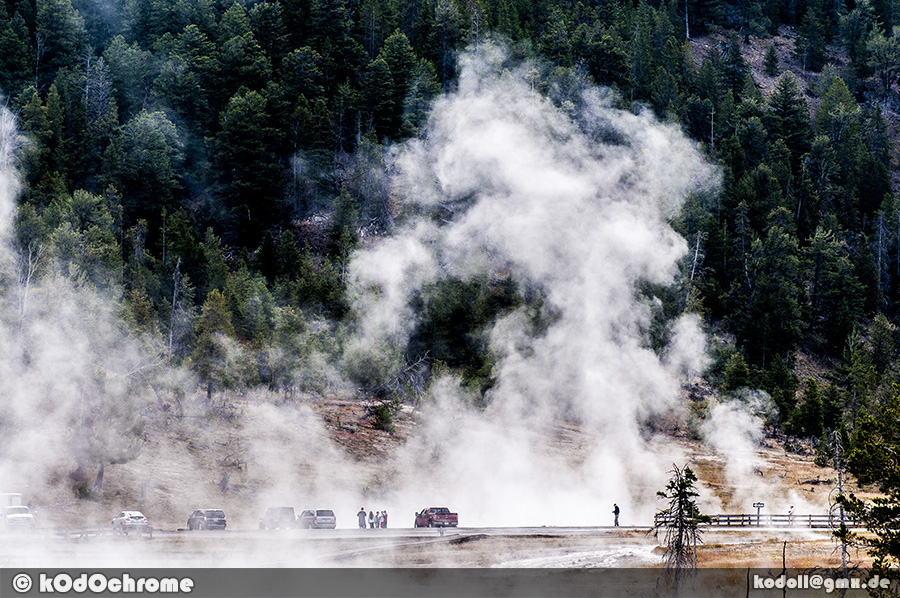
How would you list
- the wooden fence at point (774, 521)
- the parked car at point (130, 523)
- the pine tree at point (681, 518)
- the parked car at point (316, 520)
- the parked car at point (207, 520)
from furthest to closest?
the wooden fence at point (774, 521)
the parked car at point (316, 520)
the parked car at point (207, 520)
the parked car at point (130, 523)
the pine tree at point (681, 518)

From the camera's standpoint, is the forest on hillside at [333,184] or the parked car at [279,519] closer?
the parked car at [279,519]

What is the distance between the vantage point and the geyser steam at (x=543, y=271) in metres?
69.8

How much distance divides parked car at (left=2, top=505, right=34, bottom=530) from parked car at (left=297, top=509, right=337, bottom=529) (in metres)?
11.4

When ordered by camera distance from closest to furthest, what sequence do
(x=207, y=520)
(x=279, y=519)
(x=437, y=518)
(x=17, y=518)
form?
1. (x=17, y=518)
2. (x=207, y=520)
3. (x=279, y=519)
4. (x=437, y=518)

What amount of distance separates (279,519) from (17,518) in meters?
11.3

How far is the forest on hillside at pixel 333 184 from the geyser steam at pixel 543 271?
6.65 feet

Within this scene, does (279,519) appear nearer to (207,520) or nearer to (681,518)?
(207,520)

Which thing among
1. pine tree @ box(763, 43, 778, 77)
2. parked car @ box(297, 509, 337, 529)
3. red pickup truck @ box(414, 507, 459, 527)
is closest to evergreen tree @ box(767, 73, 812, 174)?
pine tree @ box(763, 43, 778, 77)

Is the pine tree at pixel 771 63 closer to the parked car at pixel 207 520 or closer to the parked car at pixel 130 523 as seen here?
the parked car at pixel 207 520

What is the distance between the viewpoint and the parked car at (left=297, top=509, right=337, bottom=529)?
51281mm

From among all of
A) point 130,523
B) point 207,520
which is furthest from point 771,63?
point 130,523

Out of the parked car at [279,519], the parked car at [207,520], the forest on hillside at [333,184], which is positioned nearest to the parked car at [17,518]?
the parked car at [207,520]
